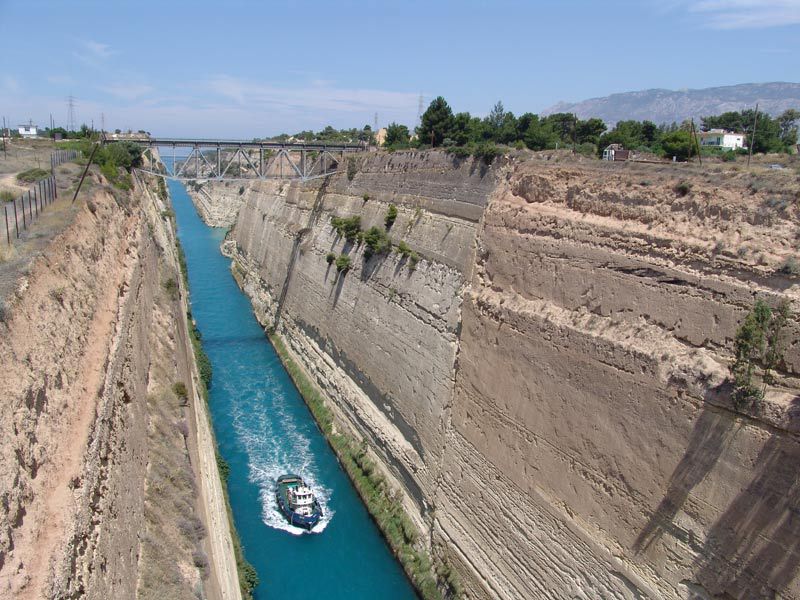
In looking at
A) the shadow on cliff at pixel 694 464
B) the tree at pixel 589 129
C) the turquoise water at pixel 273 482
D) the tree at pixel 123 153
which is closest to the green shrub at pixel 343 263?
the turquoise water at pixel 273 482

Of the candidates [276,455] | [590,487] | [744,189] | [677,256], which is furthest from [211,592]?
[744,189]

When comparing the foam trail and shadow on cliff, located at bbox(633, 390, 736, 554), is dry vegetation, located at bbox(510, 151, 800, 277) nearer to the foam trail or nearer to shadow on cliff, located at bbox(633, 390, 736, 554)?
shadow on cliff, located at bbox(633, 390, 736, 554)

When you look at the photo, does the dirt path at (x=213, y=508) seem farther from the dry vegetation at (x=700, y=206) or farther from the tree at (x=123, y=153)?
the tree at (x=123, y=153)

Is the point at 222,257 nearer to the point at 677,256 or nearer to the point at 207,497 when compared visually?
the point at 207,497

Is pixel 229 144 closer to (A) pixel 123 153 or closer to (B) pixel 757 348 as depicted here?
(A) pixel 123 153

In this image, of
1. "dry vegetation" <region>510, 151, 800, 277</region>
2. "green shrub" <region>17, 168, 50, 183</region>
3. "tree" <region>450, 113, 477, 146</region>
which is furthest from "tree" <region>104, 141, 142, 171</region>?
"dry vegetation" <region>510, 151, 800, 277</region>

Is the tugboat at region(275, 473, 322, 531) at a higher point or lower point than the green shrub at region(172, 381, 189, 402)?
lower
